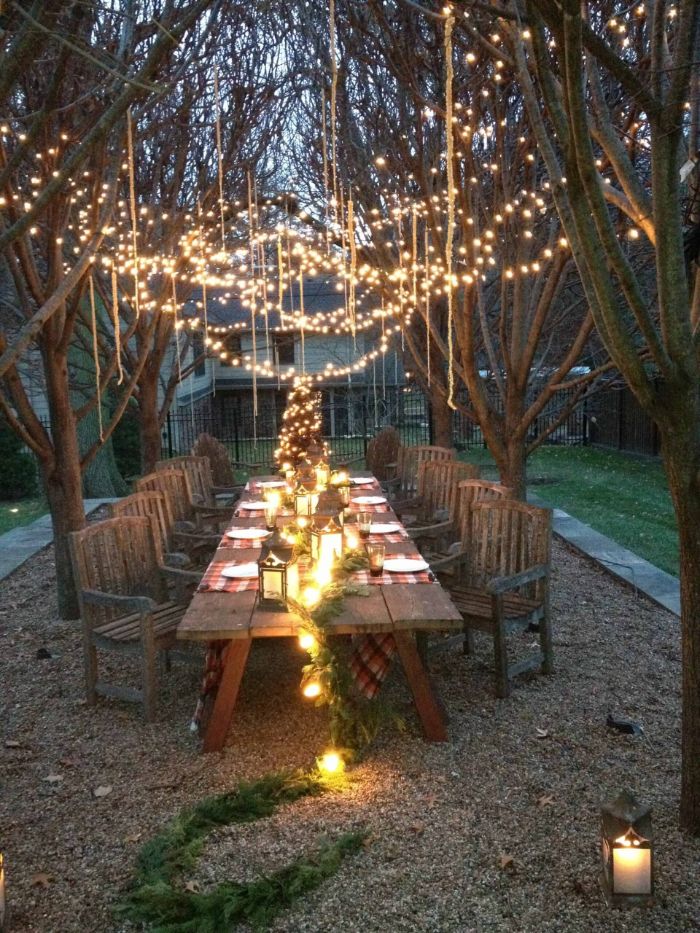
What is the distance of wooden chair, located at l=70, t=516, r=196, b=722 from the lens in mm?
4629

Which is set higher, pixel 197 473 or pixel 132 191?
pixel 132 191

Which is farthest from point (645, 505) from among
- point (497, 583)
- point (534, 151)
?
point (497, 583)

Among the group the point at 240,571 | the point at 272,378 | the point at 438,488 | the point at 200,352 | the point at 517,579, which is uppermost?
the point at 200,352

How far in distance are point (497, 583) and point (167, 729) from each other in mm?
2124

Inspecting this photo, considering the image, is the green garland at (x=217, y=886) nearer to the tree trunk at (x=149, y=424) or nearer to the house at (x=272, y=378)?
the tree trunk at (x=149, y=424)

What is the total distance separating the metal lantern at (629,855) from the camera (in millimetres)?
2742

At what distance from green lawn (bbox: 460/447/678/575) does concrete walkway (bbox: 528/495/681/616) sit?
28 cm

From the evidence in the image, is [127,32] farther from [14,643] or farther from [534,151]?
[14,643]

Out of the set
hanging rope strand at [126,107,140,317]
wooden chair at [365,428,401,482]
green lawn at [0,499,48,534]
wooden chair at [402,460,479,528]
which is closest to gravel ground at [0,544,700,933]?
wooden chair at [402,460,479,528]

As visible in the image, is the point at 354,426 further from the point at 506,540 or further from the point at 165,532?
the point at 506,540

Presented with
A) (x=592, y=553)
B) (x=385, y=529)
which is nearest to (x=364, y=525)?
(x=385, y=529)

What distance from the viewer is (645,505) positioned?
11.8 metres

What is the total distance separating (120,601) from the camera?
182 inches

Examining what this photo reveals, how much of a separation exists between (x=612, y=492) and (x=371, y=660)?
9.77 metres
